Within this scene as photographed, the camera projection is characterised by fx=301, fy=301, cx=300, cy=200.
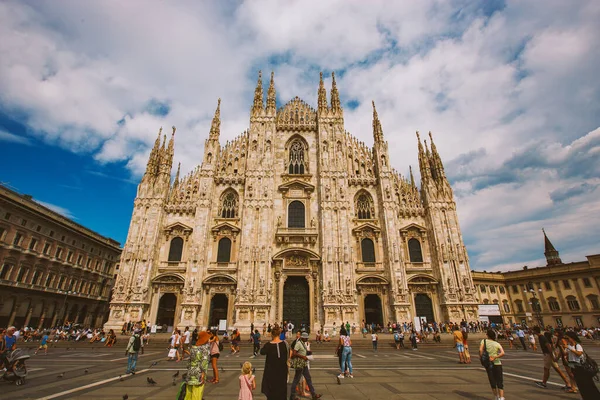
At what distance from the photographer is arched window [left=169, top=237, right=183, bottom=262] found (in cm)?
2788

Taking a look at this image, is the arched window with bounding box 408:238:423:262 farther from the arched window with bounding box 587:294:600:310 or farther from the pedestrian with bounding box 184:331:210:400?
the arched window with bounding box 587:294:600:310

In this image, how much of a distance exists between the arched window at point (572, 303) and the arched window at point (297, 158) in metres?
42.7

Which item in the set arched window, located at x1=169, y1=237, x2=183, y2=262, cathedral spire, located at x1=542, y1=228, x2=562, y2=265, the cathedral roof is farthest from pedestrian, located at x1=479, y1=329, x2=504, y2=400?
cathedral spire, located at x1=542, y1=228, x2=562, y2=265

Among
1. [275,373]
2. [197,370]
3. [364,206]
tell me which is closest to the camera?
A: [275,373]

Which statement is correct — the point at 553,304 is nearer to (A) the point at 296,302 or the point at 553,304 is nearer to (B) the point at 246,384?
(A) the point at 296,302

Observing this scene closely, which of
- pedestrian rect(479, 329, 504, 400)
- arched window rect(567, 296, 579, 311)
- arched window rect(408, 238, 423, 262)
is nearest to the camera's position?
pedestrian rect(479, 329, 504, 400)

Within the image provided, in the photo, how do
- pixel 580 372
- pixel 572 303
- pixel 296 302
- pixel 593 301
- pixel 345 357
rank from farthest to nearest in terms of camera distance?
pixel 572 303 < pixel 593 301 < pixel 296 302 < pixel 345 357 < pixel 580 372

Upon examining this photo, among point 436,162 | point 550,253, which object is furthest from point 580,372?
point 550,253

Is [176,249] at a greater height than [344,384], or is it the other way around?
[176,249]

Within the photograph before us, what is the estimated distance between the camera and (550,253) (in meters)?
62.2

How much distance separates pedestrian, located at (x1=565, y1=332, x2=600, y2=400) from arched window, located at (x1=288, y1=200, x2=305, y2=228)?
913 inches

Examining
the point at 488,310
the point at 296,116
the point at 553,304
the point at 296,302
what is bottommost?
the point at 488,310

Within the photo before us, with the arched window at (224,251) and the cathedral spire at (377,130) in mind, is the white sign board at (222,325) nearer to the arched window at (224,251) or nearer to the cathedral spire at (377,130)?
the arched window at (224,251)

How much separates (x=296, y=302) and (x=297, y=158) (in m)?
14.6
